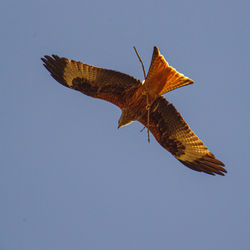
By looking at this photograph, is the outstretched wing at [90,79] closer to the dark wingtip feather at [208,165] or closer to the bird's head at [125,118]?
the bird's head at [125,118]

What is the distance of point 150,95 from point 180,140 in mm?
1379

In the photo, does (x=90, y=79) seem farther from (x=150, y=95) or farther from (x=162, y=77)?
(x=162, y=77)

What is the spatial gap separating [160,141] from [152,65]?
2.06 meters

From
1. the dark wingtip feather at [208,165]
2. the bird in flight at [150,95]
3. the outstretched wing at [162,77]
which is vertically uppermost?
the outstretched wing at [162,77]

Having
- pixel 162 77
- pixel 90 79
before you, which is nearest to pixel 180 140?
pixel 162 77

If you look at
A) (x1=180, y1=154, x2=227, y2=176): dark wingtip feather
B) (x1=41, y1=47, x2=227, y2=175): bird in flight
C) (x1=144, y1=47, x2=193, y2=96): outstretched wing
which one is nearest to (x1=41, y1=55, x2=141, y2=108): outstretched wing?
(x1=41, y1=47, x2=227, y2=175): bird in flight

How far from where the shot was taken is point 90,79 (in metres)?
7.73

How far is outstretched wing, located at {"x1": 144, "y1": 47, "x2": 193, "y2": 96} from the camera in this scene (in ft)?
22.7

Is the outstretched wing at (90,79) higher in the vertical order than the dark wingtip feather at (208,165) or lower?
higher

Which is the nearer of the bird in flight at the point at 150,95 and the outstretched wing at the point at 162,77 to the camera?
the outstretched wing at the point at 162,77

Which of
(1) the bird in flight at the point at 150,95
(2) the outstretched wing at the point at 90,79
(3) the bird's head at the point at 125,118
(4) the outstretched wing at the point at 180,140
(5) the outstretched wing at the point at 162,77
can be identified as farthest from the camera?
(4) the outstretched wing at the point at 180,140

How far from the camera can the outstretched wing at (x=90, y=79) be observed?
24.8 ft

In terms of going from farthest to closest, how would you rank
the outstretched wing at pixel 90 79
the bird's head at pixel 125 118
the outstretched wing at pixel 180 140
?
1. the outstretched wing at pixel 180 140
2. the bird's head at pixel 125 118
3. the outstretched wing at pixel 90 79

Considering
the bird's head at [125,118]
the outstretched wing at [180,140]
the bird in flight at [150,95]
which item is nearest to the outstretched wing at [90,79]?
the bird in flight at [150,95]
